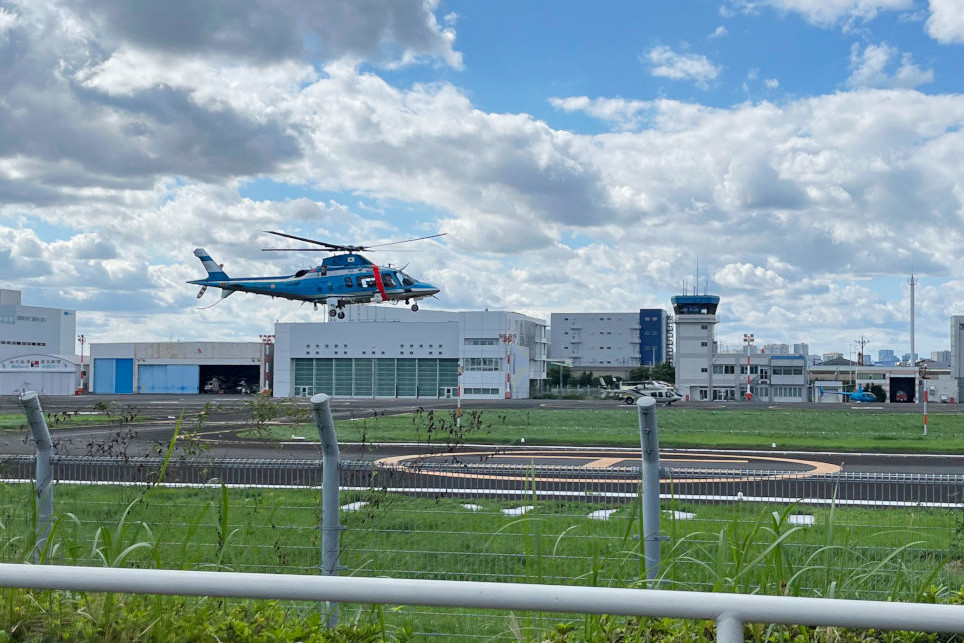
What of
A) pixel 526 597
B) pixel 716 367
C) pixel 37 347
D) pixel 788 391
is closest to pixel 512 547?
pixel 526 597

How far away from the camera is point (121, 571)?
2.79 m

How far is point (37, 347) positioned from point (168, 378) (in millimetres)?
45363

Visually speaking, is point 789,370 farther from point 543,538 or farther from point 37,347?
point 37,347

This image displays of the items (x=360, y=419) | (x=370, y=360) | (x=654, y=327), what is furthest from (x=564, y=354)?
(x=360, y=419)

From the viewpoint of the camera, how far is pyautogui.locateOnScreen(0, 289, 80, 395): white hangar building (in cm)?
10638

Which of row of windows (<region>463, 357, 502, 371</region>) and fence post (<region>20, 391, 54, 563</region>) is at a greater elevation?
row of windows (<region>463, 357, 502, 371</region>)

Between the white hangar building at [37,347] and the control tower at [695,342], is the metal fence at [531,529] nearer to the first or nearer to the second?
the control tower at [695,342]

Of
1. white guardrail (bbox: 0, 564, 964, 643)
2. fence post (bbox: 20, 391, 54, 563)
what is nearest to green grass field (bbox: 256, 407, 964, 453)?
fence post (bbox: 20, 391, 54, 563)

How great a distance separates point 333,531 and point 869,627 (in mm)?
4090

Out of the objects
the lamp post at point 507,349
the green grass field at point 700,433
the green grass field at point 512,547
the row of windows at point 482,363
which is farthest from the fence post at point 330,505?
the row of windows at point 482,363

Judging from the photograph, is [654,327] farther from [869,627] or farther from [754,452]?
[869,627]

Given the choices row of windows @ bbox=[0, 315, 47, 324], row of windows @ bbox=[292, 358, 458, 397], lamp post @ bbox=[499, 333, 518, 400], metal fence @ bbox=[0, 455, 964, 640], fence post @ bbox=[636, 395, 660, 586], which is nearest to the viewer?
metal fence @ bbox=[0, 455, 964, 640]

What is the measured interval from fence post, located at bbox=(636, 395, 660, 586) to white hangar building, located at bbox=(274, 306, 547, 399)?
3459 inches

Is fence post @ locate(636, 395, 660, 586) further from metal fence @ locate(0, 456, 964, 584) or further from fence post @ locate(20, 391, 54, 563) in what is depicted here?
fence post @ locate(20, 391, 54, 563)
